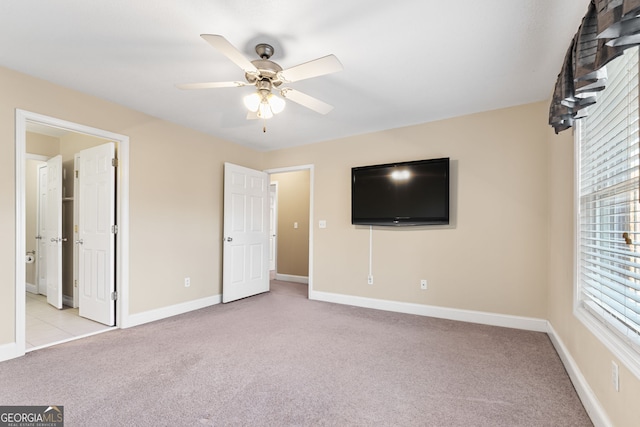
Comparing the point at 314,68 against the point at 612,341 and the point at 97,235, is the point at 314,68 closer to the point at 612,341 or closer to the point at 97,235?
the point at 612,341

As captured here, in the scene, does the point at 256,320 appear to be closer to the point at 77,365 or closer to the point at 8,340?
the point at 77,365

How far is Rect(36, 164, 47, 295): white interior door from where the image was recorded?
4.50 m

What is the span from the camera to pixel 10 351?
246cm

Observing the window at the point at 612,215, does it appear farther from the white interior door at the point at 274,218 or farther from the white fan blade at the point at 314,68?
the white interior door at the point at 274,218

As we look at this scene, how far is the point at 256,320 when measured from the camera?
3502 millimetres

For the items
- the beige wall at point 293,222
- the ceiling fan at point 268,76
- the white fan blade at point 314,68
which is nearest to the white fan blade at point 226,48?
the ceiling fan at point 268,76

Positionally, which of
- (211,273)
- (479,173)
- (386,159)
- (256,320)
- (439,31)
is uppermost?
(439,31)

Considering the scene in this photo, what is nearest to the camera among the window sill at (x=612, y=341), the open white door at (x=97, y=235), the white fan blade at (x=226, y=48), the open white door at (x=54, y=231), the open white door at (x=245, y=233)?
the window sill at (x=612, y=341)

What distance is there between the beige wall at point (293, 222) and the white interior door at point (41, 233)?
3.71 meters

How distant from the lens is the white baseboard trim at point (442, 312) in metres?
3.19

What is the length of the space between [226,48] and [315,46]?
2.37ft

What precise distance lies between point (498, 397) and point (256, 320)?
244 centimetres

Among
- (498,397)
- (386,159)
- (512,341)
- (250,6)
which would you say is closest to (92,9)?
(250,6)

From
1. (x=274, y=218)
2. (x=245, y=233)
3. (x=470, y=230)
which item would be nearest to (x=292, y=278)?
(x=274, y=218)
